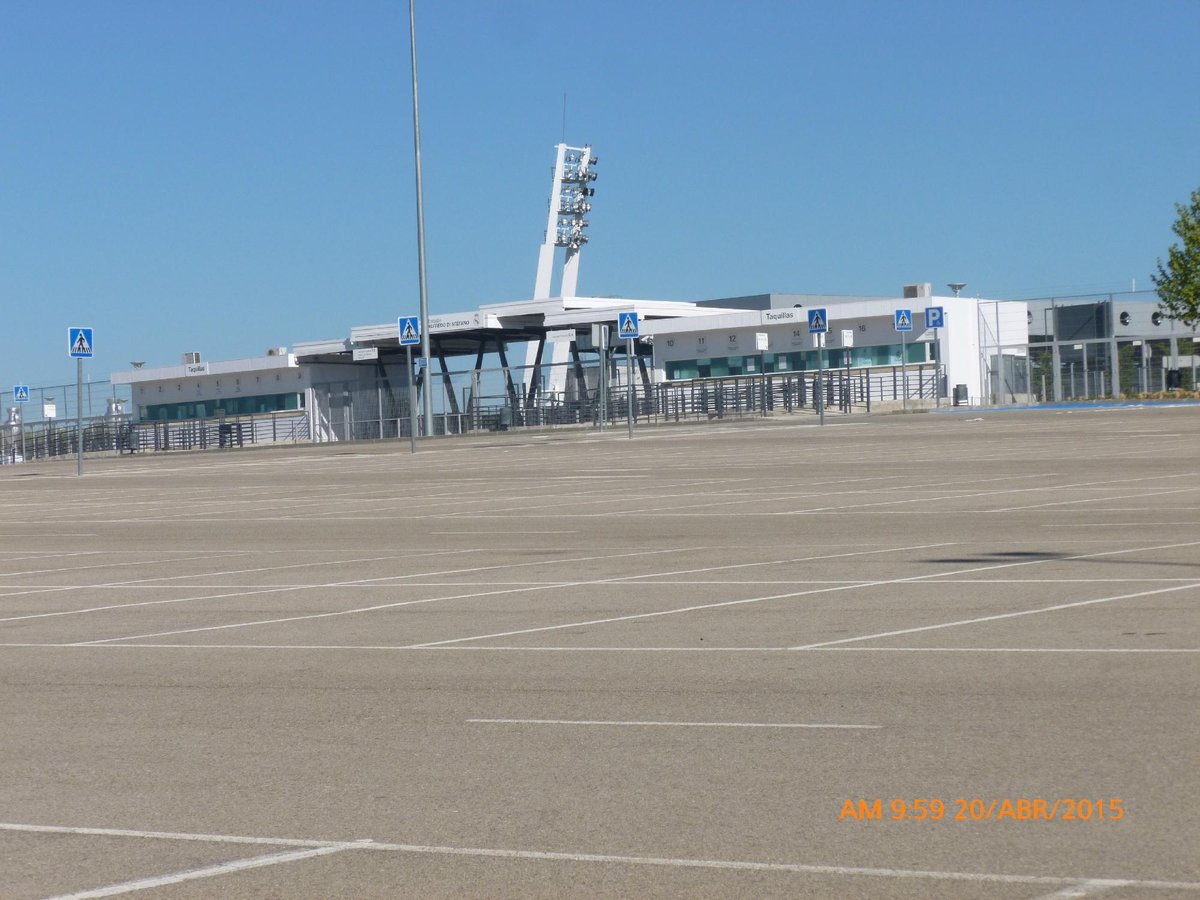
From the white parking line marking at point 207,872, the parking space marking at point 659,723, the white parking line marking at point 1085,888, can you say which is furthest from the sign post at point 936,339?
the white parking line marking at point 1085,888

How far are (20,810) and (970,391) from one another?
63060 mm

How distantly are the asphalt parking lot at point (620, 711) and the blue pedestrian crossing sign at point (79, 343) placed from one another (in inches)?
791

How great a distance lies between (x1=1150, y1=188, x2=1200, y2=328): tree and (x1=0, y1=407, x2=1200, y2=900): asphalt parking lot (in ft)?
135

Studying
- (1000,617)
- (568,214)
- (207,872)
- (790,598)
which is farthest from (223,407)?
(207,872)

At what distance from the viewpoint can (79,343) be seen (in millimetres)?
39344

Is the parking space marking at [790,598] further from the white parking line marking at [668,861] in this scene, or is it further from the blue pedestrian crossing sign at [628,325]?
the blue pedestrian crossing sign at [628,325]

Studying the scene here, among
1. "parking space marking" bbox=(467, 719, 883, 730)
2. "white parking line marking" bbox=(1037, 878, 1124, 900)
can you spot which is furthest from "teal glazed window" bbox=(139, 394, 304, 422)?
"white parking line marking" bbox=(1037, 878, 1124, 900)

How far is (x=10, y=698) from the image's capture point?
9094mm

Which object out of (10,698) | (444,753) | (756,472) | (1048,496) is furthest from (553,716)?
(756,472)

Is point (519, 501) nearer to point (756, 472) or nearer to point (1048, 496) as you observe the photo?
point (756, 472)

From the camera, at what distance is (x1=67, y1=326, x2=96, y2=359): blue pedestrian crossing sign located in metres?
39.1
